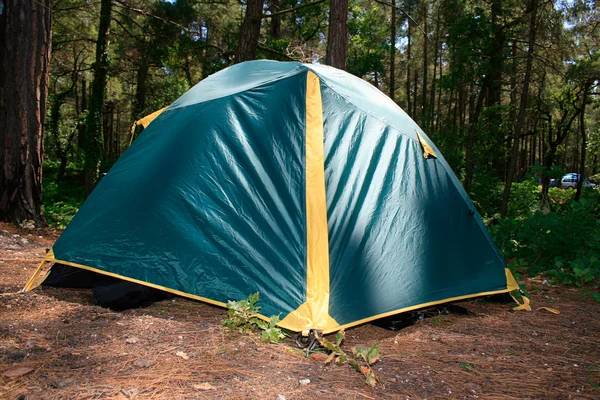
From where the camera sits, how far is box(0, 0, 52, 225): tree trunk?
5.84 m

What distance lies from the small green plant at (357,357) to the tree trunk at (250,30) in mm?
7065

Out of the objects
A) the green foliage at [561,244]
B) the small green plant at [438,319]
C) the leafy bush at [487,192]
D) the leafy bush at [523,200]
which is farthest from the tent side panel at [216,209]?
the leafy bush at [487,192]

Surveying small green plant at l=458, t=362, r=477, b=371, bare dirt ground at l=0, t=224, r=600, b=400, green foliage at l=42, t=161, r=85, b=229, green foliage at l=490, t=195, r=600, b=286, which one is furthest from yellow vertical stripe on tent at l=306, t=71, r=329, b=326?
green foliage at l=42, t=161, r=85, b=229

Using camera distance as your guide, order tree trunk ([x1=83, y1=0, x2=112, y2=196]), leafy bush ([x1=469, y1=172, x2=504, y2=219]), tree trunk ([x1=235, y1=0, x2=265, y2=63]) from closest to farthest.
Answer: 1. tree trunk ([x1=235, y1=0, x2=265, y2=63])
2. tree trunk ([x1=83, y1=0, x2=112, y2=196])
3. leafy bush ([x1=469, y1=172, x2=504, y2=219])

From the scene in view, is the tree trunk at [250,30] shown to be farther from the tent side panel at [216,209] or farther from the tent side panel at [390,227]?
the tent side panel at [390,227]

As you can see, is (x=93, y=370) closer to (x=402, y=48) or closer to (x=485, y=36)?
(x=485, y=36)

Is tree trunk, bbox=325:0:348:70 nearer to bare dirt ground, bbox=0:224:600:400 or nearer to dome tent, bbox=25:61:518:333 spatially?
dome tent, bbox=25:61:518:333

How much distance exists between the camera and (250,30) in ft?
28.1

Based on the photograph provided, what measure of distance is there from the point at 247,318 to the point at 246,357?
0.34 m

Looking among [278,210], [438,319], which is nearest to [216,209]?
[278,210]

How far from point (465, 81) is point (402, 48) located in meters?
12.9

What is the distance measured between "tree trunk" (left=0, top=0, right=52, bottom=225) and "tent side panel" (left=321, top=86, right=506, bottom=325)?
474cm

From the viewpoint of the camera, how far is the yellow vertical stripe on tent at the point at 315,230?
279 centimetres

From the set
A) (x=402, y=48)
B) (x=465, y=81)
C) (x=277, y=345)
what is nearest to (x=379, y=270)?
(x=277, y=345)
